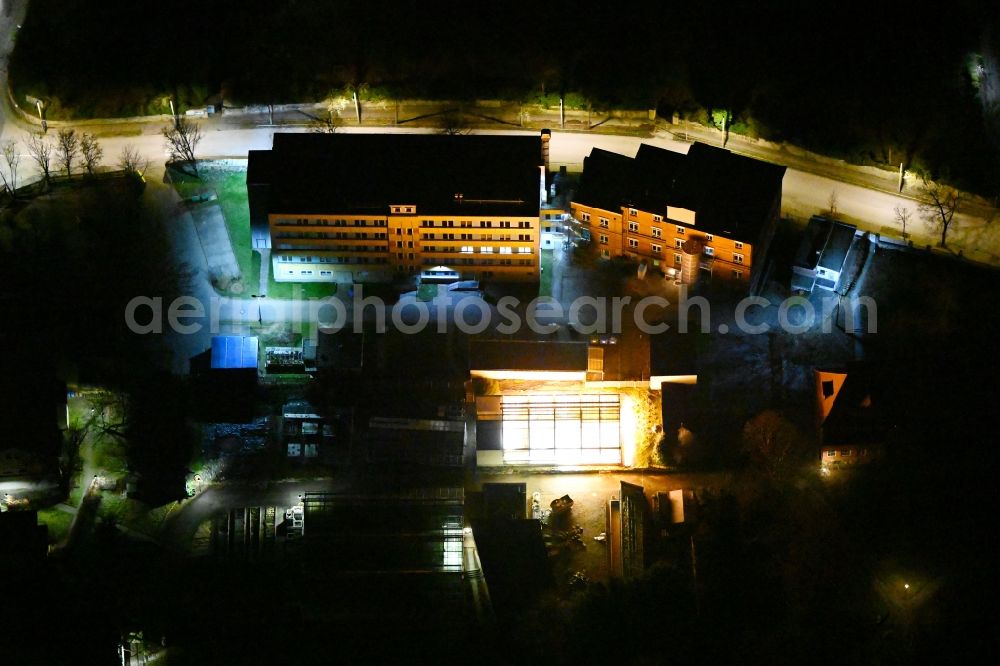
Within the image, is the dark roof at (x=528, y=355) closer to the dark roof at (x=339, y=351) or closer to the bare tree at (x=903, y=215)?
the dark roof at (x=339, y=351)

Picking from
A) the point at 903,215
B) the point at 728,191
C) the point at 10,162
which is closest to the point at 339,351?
the point at 728,191

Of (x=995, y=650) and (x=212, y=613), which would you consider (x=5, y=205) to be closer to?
(x=212, y=613)

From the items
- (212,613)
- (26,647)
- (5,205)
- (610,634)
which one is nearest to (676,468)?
(610,634)

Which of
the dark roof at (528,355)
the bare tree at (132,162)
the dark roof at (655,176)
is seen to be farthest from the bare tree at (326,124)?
the dark roof at (528,355)

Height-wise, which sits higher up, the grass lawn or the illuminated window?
the grass lawn

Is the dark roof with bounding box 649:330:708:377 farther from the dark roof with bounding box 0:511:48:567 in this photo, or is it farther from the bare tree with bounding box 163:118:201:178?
the dark roof with bounding box 0:511:48:567

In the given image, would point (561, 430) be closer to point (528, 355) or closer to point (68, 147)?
point (528, 355)

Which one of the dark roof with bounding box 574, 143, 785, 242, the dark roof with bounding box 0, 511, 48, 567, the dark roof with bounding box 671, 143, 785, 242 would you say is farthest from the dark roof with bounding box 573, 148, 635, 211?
the dark roof with bounding box 0, 511, 48, 567
